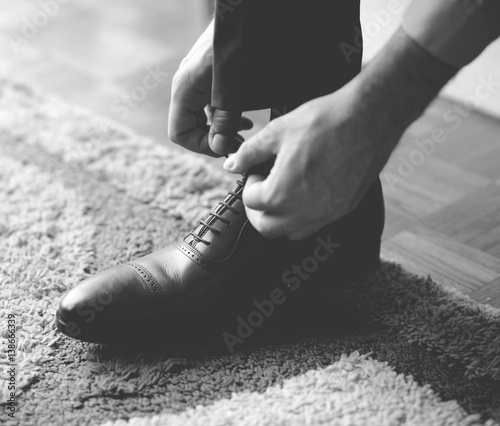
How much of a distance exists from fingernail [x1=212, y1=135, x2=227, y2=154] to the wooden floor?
1.06 ft

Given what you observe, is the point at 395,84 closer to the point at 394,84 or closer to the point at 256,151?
the point at 394,84

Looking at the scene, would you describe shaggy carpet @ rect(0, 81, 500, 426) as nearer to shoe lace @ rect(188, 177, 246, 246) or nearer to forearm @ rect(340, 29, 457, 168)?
shoe lace @ rect(188, 177, 246, 246)

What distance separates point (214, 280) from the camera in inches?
28.7

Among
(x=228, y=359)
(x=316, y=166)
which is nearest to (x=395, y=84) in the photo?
(x=316, y=166)

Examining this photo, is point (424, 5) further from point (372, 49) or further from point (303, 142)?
point (372, 49)

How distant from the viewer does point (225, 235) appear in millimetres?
733

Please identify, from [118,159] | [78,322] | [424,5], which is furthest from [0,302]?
[424,5]

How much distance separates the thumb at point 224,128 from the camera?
69cm

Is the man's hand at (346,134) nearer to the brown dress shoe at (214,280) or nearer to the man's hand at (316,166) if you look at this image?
the man's hand at (316,166)

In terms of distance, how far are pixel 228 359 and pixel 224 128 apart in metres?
0.26

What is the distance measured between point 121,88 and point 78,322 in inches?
36.1

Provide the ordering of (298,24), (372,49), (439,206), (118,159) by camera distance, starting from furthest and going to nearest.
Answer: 1. (372,49)
2. (118,159)
3. (439,206)
4. (298,24)

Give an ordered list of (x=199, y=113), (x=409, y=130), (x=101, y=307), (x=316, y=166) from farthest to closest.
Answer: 1. (x=409, y=130)
2. (x=199, y=113)
3. (x=101, y=307)
4. (x=316, y=166)

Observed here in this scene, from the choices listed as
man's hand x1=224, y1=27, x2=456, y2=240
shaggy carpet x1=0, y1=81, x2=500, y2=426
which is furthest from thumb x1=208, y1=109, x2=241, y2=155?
shaggy carpet x1=0, y1=81, x2=500, y2=426
